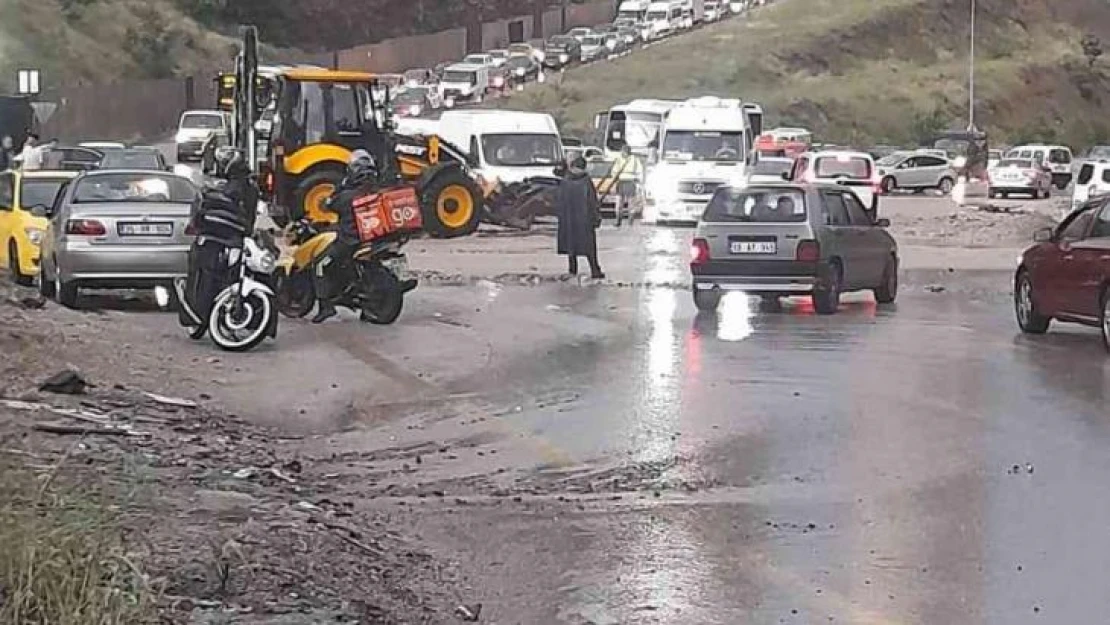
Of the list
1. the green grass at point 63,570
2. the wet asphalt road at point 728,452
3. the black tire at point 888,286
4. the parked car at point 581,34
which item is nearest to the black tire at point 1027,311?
the wet asphalt road at point 728,452

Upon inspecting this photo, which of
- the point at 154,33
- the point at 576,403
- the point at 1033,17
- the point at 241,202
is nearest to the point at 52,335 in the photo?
the point at 241,202

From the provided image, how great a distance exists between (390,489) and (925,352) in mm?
8075

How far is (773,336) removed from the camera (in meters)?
19.1

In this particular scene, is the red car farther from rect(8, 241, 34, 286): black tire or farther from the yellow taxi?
rect(8, 241, 34, 286): black tire

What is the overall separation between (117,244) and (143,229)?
305 millimetres

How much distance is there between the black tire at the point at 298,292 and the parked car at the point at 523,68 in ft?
217

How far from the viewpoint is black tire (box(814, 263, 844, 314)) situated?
70.5ft

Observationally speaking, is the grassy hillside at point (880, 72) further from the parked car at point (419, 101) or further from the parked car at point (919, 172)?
the parked car at point (919, 172)

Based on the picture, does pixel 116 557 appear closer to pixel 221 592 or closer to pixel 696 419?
pixel 221 592

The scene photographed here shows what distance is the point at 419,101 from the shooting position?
7344 cm

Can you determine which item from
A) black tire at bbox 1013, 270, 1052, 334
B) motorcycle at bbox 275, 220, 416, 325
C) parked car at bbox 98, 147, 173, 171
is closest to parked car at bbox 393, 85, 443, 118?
parked car at bbox 98, 147, 173, 171

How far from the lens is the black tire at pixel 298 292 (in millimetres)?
19141

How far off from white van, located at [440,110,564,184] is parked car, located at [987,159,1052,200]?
22.2 m

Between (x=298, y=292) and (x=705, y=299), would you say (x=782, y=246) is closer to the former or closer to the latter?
(x=705, y=299)
